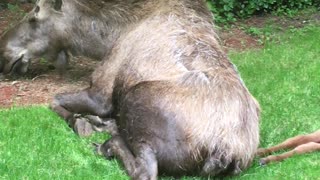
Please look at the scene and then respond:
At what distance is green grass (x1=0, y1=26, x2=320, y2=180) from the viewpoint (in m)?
5.20

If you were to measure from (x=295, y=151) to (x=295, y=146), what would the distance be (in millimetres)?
→ 161

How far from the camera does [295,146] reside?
19.0 ft

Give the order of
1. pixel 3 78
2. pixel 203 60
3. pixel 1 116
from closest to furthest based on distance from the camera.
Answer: pixel 203 60
pixel 1 116
pixel 3 78

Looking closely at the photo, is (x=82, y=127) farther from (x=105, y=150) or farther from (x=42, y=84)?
(x=42, y=84)

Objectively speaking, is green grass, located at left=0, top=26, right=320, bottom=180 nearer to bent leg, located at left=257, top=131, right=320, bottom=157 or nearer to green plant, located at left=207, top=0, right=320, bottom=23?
bent leg, located at left=257, top=131, right=320, bottom=157

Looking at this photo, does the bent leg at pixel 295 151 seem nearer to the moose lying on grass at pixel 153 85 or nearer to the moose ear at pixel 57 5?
the moose lying on grass at pixel 153 85

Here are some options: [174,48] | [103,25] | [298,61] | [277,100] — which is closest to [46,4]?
[103,25]

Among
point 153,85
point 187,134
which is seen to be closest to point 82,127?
point 153,85

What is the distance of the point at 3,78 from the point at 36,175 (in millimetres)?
2733

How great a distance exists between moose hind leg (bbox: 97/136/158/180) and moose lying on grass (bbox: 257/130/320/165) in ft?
3.12

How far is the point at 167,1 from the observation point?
659cm

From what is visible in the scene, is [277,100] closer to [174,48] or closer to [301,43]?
[174,48]

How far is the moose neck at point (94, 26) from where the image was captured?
6938 millimetres

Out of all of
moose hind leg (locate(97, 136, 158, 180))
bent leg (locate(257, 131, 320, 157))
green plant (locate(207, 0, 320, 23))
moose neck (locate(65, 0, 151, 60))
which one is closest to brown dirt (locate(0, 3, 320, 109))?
moose neck (locate(65, 0, 151, 60))
